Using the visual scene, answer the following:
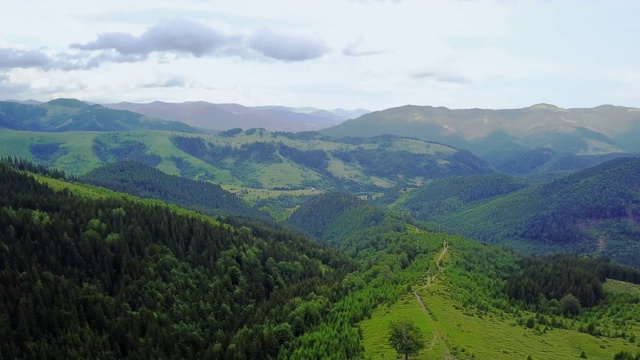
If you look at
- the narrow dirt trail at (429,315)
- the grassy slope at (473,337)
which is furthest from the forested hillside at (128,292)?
the narrow dirt trail at (429,315)

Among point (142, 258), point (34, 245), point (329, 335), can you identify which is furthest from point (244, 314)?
point (34, 245)

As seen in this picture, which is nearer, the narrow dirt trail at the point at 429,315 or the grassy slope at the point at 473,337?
the narrow dirt trail at the point at 429,315

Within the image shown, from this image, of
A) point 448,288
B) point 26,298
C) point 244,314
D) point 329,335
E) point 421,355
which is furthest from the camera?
point 244,314

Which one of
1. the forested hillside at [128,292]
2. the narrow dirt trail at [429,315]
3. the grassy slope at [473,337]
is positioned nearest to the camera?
the narrow dirt trail at [429,315]

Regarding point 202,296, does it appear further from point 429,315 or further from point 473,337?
point 473,337

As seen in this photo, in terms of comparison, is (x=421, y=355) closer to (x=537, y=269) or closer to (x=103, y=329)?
(x=103, y=329)

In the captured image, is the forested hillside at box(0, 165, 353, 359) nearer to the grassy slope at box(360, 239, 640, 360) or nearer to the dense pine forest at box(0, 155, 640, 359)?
the dense pine forest at box(0, 155, 640, 359)

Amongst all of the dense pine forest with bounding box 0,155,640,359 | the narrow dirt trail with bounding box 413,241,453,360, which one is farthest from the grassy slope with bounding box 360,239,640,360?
the dense pine forest with bounding box 0,155,640,359

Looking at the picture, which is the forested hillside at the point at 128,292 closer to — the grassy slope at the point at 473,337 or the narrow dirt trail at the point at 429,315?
the grassy slope at the point at 473,337
